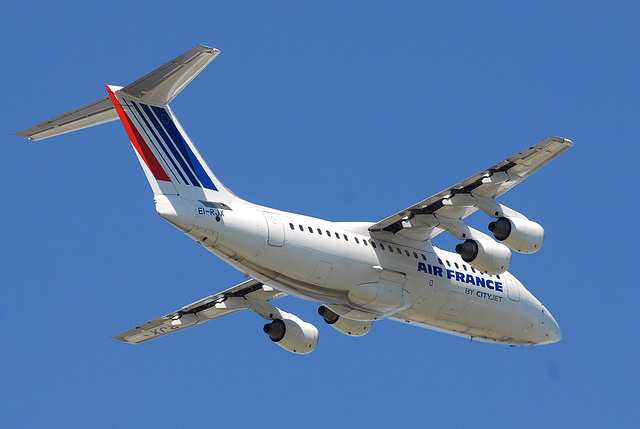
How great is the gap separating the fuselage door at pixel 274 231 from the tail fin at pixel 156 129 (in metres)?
0.79

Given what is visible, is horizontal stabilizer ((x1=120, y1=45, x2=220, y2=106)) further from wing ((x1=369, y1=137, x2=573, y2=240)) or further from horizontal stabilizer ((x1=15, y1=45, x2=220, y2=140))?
wing ((x1=369, y1=137, x2=573, y2=240))

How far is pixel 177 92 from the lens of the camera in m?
18.0

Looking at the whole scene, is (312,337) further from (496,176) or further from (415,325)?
(496,176)

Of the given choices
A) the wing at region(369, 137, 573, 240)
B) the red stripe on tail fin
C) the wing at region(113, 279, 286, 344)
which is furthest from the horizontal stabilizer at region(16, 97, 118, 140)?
the wing at region(369, 137, 573, 240)

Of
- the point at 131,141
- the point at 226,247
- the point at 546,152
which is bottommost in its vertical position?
the point at 226,247

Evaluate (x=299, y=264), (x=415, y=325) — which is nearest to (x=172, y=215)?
(x=299, y=264)

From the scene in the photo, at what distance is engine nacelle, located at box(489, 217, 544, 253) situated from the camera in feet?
65.6

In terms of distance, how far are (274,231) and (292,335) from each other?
3.96 meters

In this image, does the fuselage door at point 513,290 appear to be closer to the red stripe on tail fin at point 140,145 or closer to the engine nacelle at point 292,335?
the engine nacelle at point 292,335

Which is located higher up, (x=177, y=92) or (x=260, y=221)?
(x=177, y=92)

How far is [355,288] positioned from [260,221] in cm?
248

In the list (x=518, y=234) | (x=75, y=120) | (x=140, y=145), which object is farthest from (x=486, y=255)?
(x=75, y=120)

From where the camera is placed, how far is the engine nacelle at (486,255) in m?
20.0

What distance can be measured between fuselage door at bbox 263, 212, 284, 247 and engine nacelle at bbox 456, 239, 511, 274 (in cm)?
355
